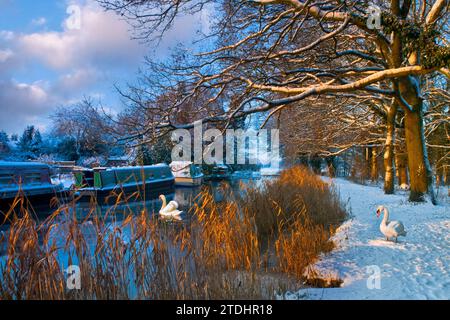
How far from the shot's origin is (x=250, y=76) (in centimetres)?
689

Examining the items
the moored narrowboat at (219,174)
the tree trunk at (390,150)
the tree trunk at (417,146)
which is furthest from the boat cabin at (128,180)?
the tree trunk at (390,150)

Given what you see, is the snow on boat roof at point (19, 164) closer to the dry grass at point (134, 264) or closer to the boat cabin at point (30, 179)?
the boat cabin at point (30, 179)

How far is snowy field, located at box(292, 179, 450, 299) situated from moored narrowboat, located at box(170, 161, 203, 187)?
54.4ft

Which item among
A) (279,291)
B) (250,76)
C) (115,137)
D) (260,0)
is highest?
(260,0)

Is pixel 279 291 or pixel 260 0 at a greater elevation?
pixel 260 0

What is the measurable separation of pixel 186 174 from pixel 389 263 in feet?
63.1

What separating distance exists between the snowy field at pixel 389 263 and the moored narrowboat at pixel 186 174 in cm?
1657

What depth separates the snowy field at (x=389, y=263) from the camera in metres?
3.12

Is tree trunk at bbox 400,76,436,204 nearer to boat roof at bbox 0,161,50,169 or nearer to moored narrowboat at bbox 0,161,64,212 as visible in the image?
moored narrowboat at bbox 0,161,64,212

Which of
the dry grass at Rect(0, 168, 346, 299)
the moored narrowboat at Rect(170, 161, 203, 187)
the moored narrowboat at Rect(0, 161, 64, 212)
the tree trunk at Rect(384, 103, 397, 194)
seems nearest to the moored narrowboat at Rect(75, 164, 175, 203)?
the moored narrowboat at Rect(0, 161, 64, 212)

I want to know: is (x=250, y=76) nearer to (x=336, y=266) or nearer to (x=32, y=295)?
(x=336, y=266)

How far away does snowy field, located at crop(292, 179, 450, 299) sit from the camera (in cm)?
312
